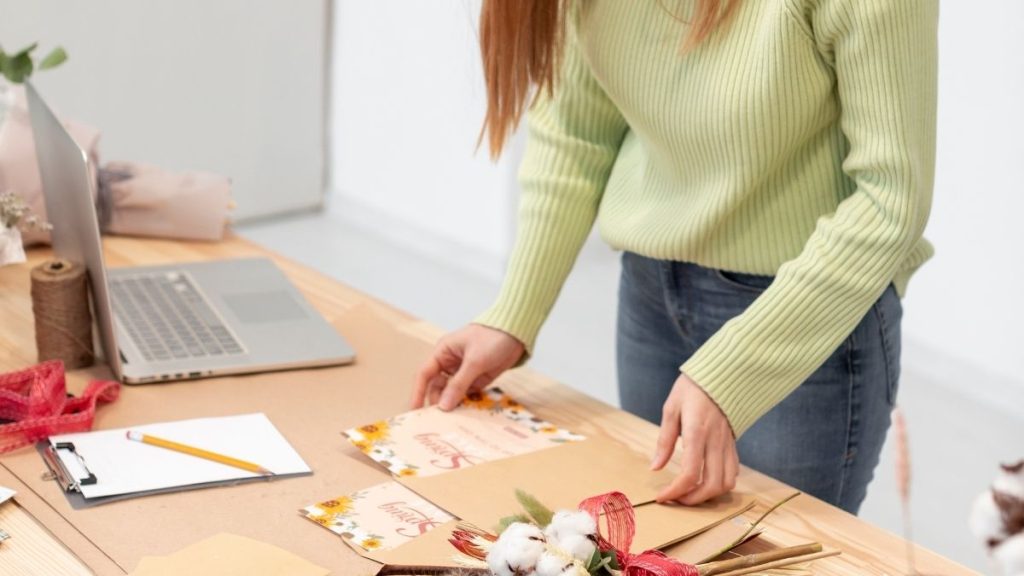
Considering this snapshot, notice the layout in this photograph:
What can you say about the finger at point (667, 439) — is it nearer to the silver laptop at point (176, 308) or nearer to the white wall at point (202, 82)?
the silver laptop at point (176, 308)

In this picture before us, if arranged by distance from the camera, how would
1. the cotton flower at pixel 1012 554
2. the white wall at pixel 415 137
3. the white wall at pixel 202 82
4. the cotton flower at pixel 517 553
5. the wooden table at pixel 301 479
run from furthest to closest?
the white wall at pixel 415 137 → the white wall at pixel 202 82 → the wooden table at pixel 301 479 → the cotton flower at pixel 517 553 → the cotton flower at pixel 1012 554

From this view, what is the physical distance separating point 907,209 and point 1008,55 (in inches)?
78.8

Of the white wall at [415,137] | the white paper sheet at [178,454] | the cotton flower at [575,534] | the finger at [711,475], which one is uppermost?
the cotton flower at [575,534]

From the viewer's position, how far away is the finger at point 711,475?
3.14 feet

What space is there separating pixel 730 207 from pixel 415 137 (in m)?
2.73

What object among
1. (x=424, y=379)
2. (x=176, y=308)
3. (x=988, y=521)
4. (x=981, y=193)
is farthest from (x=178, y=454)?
(x=981, y=193)

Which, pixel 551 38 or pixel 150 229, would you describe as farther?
pixel 150 229

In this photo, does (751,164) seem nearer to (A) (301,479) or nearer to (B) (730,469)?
(B) (730,469)

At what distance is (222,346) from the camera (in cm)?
126

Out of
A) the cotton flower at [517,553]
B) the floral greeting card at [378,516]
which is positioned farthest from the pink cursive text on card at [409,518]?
the cotton flower at [517,553]

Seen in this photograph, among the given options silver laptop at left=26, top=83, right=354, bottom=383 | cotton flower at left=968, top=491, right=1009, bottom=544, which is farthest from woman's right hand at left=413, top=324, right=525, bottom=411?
cotton flower at left=968, top=491, right=1009, bottom=544

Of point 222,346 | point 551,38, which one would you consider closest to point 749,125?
point 551,38

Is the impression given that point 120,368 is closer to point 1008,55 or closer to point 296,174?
point 1008,55

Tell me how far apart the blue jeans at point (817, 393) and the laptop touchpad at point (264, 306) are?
41 cm
